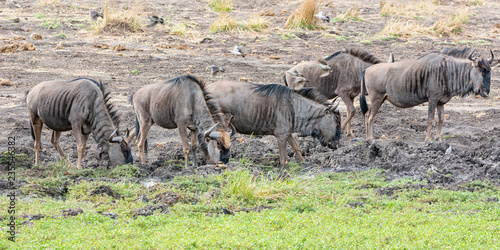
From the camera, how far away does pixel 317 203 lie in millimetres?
7406

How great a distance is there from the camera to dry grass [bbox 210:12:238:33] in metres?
20.0

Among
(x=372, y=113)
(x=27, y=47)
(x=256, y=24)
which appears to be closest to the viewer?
(x=372, y=113)

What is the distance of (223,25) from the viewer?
789 inches

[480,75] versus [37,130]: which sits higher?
[480,75]

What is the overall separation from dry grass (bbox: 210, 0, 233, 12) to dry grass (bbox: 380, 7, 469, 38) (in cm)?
519

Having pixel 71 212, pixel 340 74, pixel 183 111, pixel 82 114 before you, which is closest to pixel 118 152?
pixel 82 114

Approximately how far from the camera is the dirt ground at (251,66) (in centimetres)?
990

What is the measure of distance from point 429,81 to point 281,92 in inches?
119

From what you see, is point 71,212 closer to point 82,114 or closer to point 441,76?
point 82,114

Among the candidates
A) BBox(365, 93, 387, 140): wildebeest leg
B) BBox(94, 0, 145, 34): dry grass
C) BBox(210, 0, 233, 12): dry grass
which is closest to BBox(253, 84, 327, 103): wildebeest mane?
BBox(365, 93, 387, 140): wildebeest leg

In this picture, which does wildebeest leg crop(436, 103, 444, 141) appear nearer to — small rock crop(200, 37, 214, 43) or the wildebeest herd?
the wildebeest herd

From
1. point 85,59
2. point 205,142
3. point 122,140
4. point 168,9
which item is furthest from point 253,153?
point 168,9

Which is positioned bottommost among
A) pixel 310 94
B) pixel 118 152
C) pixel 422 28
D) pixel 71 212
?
pixel 422 28

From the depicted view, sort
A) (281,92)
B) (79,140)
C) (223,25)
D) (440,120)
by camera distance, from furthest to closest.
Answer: (223,25) → (440,120) → (281,92) → (79,140)
